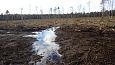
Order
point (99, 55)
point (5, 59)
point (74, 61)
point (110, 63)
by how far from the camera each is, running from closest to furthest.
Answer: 1. point (110, 63)
2. point (74, 61)
3. point (99, 55)
4. point (5, 59)

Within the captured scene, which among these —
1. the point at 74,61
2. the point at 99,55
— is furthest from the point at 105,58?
the point at 74,61

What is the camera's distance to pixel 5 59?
81.9 feet

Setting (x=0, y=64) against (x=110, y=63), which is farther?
(x=0, y=64)

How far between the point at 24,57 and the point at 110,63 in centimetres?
1026

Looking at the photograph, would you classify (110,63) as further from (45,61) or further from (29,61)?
(29,61)

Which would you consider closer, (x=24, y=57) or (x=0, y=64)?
(x=0, y=64)

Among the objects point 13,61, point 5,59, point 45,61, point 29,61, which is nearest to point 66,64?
point 45,61

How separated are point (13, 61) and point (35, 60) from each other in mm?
2288

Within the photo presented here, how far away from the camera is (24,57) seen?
25766 millimetres

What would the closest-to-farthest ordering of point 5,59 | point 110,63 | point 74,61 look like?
point 110,63, point 74,61, point 5,59

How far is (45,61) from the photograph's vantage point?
75.6 ft

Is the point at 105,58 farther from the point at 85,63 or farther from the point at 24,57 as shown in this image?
the point at 24,57

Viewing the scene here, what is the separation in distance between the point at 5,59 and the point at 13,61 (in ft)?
5.64

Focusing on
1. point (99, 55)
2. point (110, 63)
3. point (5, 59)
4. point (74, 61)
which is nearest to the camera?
point (110, 63)
